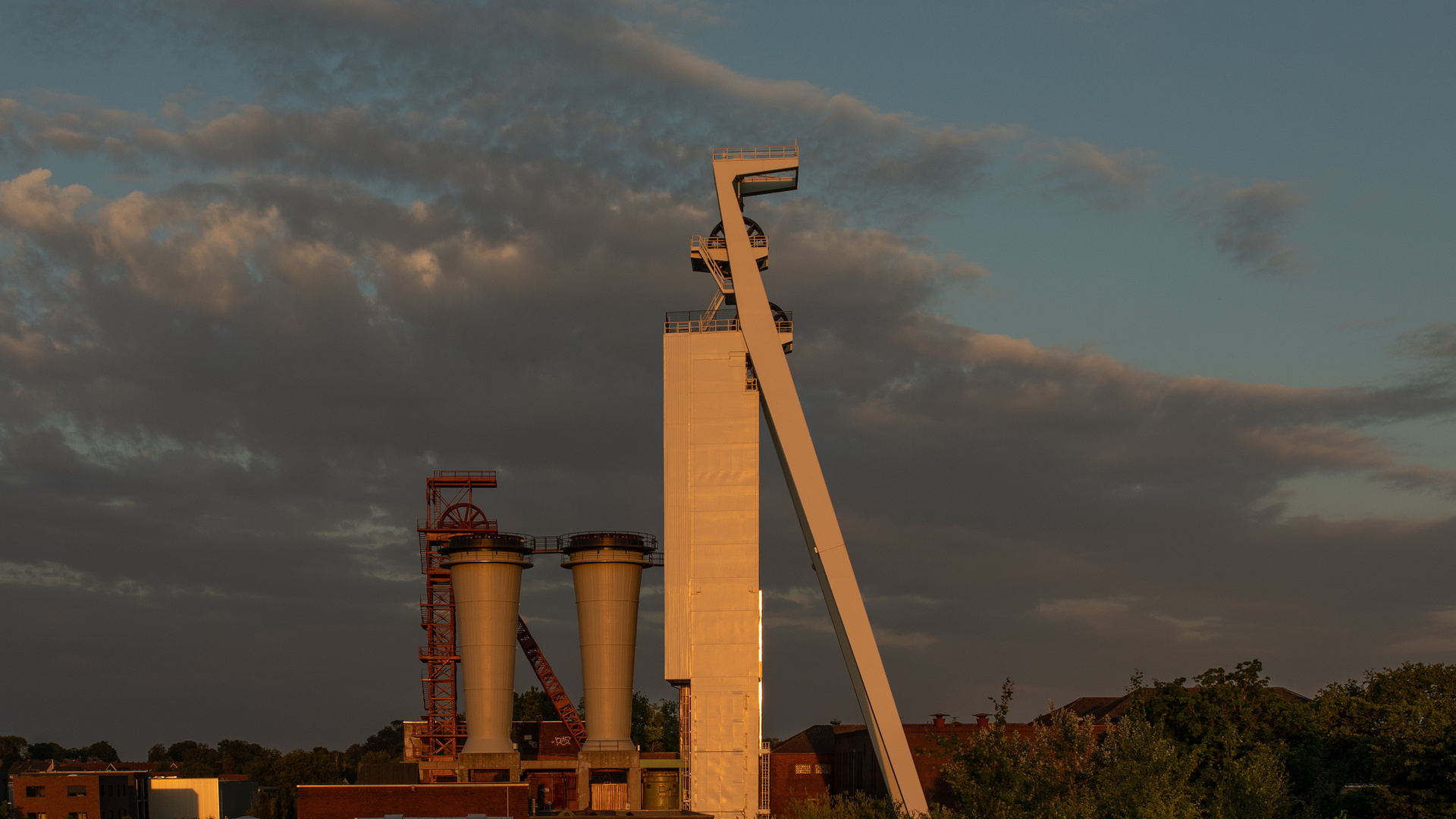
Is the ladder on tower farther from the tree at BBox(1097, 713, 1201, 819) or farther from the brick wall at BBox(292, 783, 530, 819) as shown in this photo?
the tree at BBox(1097, 713, 1201, 819)

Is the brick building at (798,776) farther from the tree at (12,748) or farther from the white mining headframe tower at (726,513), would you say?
the tree at (12,748)

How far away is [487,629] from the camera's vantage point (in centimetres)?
7038

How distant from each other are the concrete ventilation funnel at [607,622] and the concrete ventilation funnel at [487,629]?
3818 mm

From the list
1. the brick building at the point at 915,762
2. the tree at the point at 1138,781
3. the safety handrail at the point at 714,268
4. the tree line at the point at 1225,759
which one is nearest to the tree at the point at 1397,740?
the tree line at the point at 1225,759

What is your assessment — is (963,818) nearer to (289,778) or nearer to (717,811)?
(717,811)

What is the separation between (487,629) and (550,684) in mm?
8600

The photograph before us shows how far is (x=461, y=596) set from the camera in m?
71.0

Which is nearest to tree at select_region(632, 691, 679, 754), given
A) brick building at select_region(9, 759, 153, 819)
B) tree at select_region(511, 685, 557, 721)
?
tree at select_region(511, 685, 557, 721)

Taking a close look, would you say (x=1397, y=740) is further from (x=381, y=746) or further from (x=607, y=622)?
(x=381, y=746)

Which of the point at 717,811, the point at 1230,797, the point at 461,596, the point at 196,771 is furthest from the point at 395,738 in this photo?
the point at 1230,797

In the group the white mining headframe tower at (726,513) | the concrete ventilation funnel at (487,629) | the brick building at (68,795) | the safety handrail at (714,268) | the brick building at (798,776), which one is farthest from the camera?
the brick building at (68,795)

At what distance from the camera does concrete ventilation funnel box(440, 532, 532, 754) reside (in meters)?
69.8

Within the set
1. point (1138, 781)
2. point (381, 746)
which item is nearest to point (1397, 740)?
point (1138, 781)

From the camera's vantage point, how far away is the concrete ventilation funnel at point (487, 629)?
69812 mm
